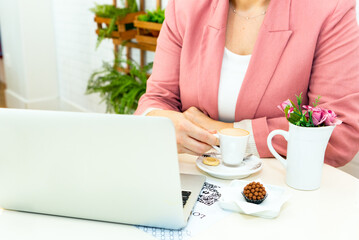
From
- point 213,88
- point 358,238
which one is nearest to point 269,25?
point 213,88

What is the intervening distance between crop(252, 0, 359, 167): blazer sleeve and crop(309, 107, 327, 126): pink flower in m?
0.23

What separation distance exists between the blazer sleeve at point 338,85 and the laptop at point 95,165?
1.65 feet

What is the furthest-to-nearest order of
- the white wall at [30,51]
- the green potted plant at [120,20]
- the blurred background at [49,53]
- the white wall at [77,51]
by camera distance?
the white wall at [30,51], the blurred background at [49,53], the white wall at [77,51], the green potted plant at [120,20]

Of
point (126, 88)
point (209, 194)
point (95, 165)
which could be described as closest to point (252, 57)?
point (209, 194)

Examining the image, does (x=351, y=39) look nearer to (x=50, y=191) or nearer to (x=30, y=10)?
(x=50, y=191)

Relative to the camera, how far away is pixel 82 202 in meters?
0.79

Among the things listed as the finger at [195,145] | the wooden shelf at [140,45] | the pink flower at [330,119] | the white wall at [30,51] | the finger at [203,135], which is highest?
the pink flower at [330,119]

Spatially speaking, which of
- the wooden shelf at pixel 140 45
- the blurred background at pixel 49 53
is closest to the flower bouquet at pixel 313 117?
the wooden shelf at pixel 140 45

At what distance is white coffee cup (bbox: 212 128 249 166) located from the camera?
1006 millimetres

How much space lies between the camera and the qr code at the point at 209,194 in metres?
0.91

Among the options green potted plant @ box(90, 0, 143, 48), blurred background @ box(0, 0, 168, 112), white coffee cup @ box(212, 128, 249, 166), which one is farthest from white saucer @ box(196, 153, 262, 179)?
blurred background @ box(0, 0, 168, 112)

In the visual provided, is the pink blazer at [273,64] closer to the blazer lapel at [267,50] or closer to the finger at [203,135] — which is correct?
the blazer lapel at [267,50]

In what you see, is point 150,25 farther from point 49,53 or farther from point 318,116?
point 49,53

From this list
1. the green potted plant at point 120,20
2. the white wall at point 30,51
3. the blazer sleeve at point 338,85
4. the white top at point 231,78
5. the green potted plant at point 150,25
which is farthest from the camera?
the white wall at point 30,51
